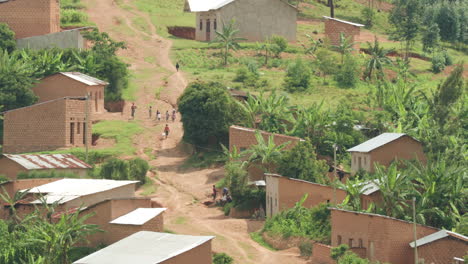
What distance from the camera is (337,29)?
86500 mm

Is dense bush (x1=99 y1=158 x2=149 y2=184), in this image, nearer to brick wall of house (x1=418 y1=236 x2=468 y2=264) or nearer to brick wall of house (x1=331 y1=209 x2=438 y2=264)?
brick wall of house (x1=331 y1=209 x2=438 y2=264)

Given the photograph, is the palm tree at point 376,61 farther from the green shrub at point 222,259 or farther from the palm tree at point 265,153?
the green shrub at point 222,259

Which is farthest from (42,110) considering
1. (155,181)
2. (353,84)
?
(353,84)

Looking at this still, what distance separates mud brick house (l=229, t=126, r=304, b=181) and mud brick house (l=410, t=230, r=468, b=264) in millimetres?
13998

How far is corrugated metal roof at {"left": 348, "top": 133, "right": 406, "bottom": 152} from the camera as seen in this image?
5778 centimetres

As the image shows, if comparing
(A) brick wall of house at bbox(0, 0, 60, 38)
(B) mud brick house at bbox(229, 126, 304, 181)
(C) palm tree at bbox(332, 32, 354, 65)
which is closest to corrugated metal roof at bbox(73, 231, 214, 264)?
(B) mud brick house at bbox(229, 126, 304, 181)

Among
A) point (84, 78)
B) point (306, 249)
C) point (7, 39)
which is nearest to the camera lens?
point (306, 249)

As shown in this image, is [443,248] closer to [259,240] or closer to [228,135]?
[259,240]

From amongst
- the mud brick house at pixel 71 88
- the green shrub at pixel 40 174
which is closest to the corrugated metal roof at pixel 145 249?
the green shrub at pixel 40 174

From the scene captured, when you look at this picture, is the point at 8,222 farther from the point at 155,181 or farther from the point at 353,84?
the point at 353,84

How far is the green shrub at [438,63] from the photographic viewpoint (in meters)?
85.3

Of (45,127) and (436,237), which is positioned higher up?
(45,127)

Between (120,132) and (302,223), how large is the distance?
61.4 feet

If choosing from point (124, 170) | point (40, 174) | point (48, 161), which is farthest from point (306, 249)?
point (48, 161)
